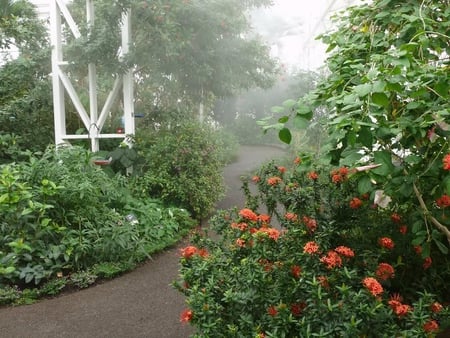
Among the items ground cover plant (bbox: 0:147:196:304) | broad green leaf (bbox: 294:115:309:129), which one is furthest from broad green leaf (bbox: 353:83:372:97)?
ground cover plant (bbox: 0:147:196:304)

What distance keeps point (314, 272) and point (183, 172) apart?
378 centimetres

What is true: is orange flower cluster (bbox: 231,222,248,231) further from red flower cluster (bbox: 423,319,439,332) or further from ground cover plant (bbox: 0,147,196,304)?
ground cover plant (bbox: 0,147,196,304)

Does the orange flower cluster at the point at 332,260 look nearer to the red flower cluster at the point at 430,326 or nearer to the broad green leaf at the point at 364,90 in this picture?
the red flower cluster at the point at 430,326

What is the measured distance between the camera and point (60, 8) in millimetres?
6043

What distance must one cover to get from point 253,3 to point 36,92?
379cm

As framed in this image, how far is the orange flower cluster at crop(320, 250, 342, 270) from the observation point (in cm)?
174

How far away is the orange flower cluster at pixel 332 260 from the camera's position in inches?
68.6

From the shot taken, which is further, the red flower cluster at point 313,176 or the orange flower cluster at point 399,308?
the red flower cluster at point 313,176

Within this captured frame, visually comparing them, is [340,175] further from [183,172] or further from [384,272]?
[183,172]

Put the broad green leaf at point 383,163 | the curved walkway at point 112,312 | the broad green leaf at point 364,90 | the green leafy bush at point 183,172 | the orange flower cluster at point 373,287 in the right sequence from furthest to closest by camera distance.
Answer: the green leafy bush at point 183,172 → the curved walkway at point 112,312 → the orange flower cluster at point 373,287 → the broad green leaf at point 383,163 → the broad green leaf at point 364,90

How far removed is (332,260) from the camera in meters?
1.74

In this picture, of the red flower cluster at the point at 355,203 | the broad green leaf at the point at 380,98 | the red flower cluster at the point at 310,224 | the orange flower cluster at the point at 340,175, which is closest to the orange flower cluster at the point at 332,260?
the red flower cluster at the point at 310,224

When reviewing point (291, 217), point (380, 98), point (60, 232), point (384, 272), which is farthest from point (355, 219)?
point (60, 232)

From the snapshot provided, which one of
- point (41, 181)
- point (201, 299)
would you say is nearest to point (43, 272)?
point (41, 181)
